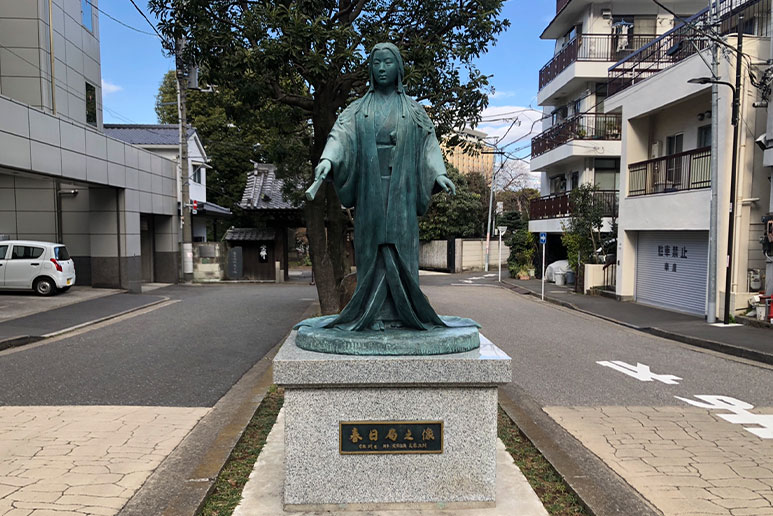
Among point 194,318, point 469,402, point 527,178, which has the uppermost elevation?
point 527,178

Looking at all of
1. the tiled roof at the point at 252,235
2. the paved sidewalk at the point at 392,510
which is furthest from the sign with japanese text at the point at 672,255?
the tiled roof at the point at 252,235

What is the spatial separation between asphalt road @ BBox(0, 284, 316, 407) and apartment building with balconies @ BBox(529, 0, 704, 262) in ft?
47.1

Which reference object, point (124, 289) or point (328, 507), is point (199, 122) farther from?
point (328, 507)

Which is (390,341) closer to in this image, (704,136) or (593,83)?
(704,136)

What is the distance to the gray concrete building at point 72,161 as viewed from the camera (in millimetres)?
15273

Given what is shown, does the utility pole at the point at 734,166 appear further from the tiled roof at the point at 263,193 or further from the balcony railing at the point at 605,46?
the tiled roof at the point at 263,193

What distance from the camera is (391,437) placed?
3.58 meters

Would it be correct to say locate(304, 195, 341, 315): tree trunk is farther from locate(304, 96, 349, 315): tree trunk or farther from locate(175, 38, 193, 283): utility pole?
locate(175, 38, 193, 283): utility pole

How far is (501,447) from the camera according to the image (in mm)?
4762

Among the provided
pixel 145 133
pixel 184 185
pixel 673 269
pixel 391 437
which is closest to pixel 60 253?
pixel 184 185

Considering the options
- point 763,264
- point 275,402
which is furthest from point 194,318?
point 763,264

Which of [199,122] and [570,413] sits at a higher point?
[199,122]

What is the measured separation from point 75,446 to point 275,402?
2064 millimetres

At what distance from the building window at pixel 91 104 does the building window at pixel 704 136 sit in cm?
2000
